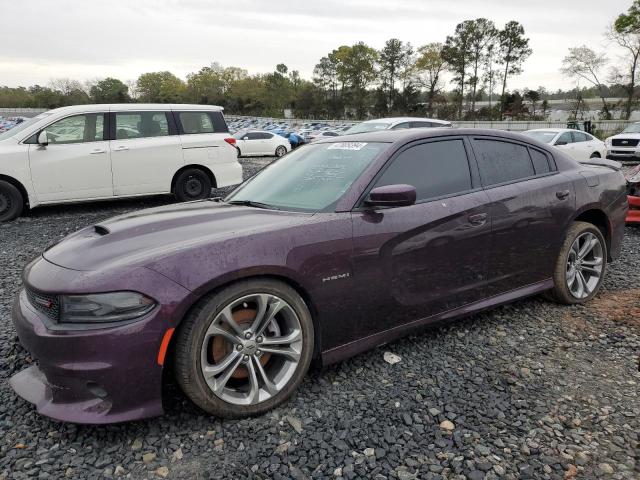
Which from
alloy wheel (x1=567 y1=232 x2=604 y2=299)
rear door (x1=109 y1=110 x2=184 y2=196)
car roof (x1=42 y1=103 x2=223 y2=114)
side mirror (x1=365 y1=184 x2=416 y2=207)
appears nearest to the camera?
side mirror (x1=365 y1=184 x2=416 y2=207)

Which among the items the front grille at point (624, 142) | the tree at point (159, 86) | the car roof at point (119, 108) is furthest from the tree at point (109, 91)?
the car roof at point (119, 108)

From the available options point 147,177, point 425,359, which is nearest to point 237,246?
point 425,359

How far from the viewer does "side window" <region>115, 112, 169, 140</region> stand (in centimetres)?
805

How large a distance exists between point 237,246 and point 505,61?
65.6 metres

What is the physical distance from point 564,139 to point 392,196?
12917 millimetres

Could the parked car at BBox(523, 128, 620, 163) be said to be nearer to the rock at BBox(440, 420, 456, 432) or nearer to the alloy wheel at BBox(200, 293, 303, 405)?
the rock at BBox(440, 420, 456, 432)

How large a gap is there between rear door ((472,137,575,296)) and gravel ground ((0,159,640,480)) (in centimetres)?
50

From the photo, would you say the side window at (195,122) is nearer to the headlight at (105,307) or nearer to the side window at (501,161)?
the side window at (501,161)

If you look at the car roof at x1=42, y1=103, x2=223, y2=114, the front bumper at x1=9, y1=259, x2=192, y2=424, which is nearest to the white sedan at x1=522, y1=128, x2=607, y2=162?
the car roof at x1=42, y1=103, x2=223, y2=114

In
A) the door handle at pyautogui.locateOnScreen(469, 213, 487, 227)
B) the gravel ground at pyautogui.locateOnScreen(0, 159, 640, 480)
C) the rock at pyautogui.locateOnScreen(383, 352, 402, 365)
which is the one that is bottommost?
the gravel ground at pyautogui.locateOnScreen(0, 159, 640, 480)

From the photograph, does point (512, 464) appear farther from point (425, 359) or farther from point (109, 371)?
point (109, 371)

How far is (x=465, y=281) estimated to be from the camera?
3195mm

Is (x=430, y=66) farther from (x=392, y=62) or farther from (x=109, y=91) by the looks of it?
(x=109, y=91)

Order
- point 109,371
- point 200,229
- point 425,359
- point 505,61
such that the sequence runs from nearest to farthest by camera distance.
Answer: point 109,371, point 200,229, point 425,359, point 505,61
